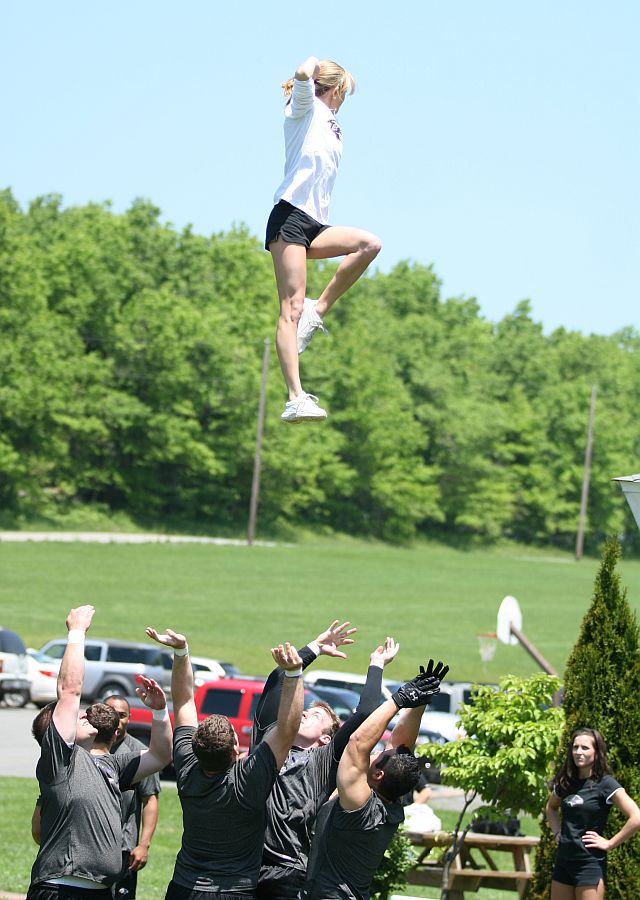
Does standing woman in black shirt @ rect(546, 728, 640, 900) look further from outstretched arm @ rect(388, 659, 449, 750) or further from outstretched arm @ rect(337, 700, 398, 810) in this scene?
outstretched arm @ rect(337, 700, 398, 810)

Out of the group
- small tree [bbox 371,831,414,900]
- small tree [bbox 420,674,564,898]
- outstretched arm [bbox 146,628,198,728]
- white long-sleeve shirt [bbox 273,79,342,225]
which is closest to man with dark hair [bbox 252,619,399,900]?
outstretched arm [bbox 146,628,198,728]

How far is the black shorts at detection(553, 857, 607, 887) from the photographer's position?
24.3ft

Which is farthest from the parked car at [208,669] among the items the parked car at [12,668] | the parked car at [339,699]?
the parked car at [339,699]

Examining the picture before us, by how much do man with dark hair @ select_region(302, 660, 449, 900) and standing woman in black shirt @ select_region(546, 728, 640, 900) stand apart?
2.14 meters

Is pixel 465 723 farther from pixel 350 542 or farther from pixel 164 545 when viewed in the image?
pixel 350 542

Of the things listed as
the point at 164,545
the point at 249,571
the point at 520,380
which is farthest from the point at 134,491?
the point at 520,380

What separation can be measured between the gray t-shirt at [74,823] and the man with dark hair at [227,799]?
49cm

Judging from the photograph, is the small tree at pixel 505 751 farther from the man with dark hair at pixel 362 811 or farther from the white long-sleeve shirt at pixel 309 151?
the white long-sleeve shirt at pixel 309 151

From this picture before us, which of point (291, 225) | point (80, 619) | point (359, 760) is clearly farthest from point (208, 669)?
point (291, 225)

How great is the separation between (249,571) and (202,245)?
2261cm

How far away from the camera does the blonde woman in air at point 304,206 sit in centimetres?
514

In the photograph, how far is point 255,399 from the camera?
204ft

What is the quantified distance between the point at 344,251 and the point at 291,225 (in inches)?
11.6

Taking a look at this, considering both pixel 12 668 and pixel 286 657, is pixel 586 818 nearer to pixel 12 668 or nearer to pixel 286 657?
pixel 286 657
